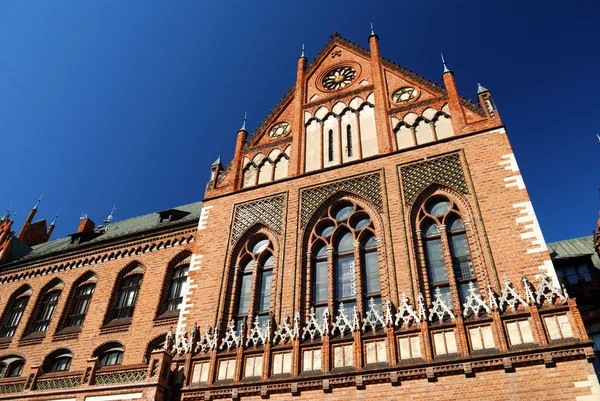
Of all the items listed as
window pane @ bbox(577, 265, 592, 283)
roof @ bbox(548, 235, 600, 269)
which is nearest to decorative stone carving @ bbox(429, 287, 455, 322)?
window pane @ bbox(577, 265, 592, 283)

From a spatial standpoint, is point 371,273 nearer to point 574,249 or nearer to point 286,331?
point 286,331

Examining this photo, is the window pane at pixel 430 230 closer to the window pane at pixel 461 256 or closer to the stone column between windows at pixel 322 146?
the window pane at pixel 461 256

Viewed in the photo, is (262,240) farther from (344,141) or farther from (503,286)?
(503,286)

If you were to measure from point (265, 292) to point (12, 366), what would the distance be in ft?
42.4

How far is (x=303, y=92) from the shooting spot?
19391 mm

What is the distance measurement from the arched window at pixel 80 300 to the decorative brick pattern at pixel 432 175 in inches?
571

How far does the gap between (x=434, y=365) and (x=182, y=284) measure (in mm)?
11231

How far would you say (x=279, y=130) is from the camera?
742 inches

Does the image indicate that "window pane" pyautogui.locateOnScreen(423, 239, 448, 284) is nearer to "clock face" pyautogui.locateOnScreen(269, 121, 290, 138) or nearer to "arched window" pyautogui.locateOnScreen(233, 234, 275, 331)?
"arched window" pyautogui.locateOnScreen(233, 234, 275, 331)

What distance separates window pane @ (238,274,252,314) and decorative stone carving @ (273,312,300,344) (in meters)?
1.83

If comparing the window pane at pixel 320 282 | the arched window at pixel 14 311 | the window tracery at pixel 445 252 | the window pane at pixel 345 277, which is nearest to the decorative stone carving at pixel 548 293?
the window tracery at pixel 445 252

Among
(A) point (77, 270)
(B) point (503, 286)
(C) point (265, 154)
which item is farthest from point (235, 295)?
(A) point (77, 270)

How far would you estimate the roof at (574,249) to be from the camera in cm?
2264

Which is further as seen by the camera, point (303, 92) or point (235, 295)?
point (303, 92)
